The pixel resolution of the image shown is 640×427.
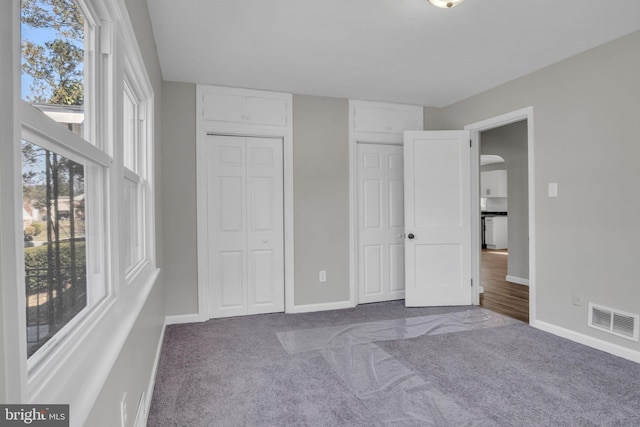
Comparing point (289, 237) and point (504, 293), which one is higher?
point (289, 237)

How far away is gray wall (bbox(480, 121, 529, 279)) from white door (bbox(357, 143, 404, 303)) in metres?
2.05

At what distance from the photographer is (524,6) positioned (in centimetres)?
228

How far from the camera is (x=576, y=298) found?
309 centimetres

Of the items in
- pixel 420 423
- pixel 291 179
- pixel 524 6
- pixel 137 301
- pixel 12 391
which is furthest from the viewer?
pixel 291 179

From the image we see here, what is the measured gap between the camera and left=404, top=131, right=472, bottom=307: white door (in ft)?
13.7

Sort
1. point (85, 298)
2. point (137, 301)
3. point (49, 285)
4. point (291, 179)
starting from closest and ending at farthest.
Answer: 1. point (49, 285)
2. point (85, 298)
3. point (137, 301)
4. point (291, 179)

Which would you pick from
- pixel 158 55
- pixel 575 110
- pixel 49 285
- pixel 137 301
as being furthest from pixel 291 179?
pixel 49 285

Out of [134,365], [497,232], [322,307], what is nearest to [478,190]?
[322,307]

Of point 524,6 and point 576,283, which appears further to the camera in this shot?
point 576,283

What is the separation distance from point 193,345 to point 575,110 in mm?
3845

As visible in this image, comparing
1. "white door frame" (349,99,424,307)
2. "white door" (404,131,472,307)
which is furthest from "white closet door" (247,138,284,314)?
"white door" (404,131,472,307)

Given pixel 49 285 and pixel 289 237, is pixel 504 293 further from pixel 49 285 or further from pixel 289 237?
pixel 49 285

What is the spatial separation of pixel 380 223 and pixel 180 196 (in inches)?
91.2

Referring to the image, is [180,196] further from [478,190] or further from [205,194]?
[478,190]
